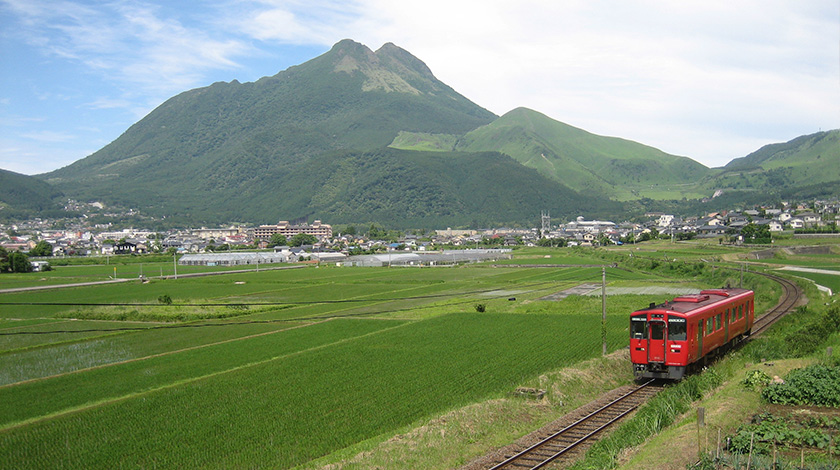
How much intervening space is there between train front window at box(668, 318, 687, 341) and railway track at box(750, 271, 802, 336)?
36.1 feet

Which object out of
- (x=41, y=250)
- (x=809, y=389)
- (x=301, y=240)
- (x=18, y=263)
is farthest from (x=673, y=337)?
(x=301, y=240)

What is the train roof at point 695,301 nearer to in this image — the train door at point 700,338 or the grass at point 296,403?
the train door at point 700,338

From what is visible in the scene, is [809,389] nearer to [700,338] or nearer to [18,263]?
[700,338]

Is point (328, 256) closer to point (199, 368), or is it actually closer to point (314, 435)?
point (199, 368)

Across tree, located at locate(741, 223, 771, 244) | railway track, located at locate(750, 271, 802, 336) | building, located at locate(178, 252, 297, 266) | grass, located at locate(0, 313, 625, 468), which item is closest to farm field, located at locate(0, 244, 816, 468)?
grass, located at locate(0, 313, 625, 468)

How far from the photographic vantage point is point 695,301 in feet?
63.2

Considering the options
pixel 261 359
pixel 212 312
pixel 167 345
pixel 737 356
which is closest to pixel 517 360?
pixel 737 356

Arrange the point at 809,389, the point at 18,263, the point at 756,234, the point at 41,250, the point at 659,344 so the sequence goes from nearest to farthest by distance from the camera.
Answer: the point at 809,389, the point at 659,344, the point at 18,263, the point at 756,234, the point at 41,250

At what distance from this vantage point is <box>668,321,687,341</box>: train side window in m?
16.8

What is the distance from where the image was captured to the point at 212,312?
36531mm

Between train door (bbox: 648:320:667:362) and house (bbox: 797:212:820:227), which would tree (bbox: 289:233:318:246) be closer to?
house (bbox: 797:212:820:227)

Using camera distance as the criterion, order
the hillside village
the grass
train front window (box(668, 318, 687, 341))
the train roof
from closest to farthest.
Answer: the grass → train front window (box(668, 318, 687, 341)) → the train roof → the hillside village

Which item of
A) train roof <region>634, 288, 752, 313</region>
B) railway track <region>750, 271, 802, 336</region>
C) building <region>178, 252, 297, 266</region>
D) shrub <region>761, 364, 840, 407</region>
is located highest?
train roof <region>634, 288, 752, 313</region>

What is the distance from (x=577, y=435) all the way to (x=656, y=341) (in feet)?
18.0
